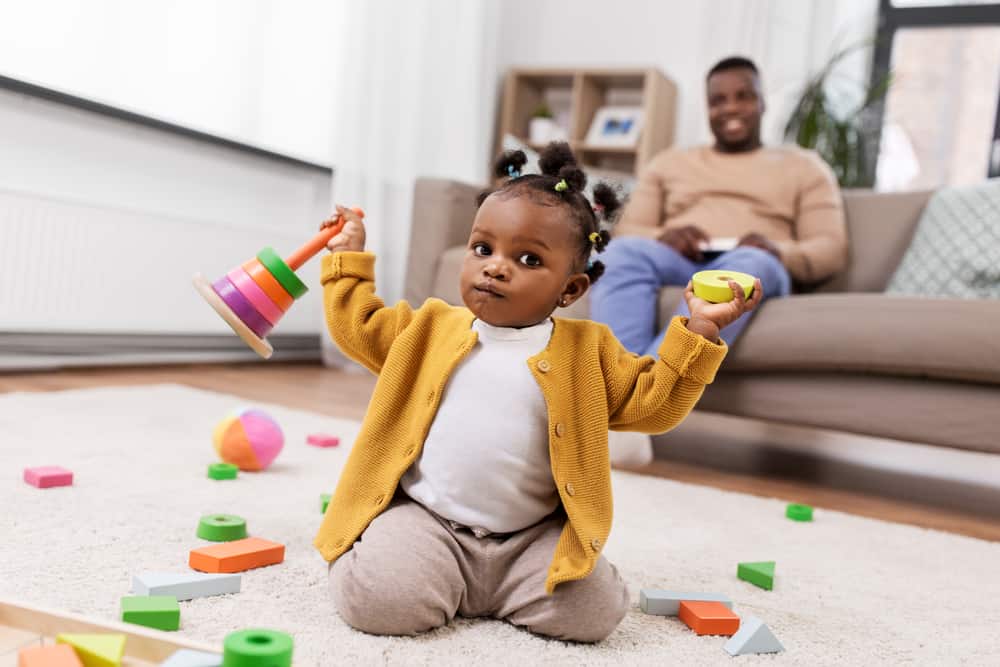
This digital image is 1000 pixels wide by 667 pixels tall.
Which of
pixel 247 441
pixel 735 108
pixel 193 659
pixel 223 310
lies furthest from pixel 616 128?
pixel 193 659

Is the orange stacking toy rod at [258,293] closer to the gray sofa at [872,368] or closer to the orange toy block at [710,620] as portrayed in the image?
the orange toy block at [710,620]

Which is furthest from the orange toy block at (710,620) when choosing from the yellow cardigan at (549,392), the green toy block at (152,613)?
Result: the green toy block at (152,613)

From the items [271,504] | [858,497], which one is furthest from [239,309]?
[858,497]

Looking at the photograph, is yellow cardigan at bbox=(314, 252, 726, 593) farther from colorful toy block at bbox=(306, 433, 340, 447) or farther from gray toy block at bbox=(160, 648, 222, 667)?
colorful toy block at bbox=(306, 433, 340, 447)

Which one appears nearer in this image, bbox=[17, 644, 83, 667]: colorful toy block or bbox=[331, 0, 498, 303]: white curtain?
bbox=[17, 644, 83, 667]: colorful toy block

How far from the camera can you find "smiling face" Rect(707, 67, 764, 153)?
2273 mm

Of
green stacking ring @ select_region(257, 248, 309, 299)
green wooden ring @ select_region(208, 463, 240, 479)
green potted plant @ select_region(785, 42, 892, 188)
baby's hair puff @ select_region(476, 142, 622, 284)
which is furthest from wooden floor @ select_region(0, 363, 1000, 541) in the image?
green potted plant @ select_region(785, 42, 892, 188)

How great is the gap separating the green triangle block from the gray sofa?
1533 millimetres

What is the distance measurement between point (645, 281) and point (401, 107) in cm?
181

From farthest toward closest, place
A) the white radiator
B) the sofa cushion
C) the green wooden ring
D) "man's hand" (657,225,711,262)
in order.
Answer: the white radiator, "man's hand" (657,225,711,262), the sofa cushion, the green wooden ring

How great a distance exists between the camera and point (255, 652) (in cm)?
63

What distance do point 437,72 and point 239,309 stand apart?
285 centimetres

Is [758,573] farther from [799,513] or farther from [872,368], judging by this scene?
[872,368]

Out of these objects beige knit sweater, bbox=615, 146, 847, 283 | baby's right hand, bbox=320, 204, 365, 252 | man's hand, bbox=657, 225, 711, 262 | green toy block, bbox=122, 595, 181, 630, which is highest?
beige knit sweater, bbox=615, 146, 847, 283
